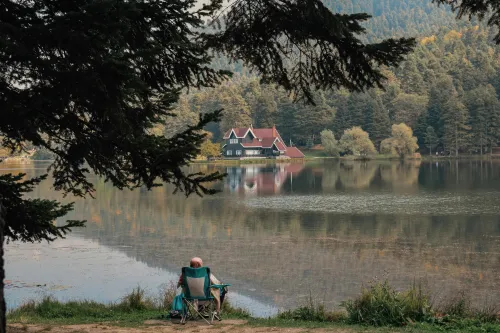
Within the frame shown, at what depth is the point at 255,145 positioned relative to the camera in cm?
10362

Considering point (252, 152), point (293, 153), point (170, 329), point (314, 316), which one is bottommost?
point (314, 316)

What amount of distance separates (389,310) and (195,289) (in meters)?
2.67

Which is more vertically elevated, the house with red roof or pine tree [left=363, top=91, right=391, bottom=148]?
pine tree [left=363, top=91, right=391, bottom=148]

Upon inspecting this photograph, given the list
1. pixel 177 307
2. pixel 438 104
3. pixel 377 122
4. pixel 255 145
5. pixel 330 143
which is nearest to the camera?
pixel 177 307

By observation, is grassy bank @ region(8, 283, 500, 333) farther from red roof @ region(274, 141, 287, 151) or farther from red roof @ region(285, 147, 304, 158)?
red roof @ region(285, 147, 304, 158)

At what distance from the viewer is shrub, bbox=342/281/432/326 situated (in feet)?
27.8

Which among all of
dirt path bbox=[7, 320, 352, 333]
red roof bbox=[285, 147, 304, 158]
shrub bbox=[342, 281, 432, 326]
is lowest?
shrub bbox=[342, 281, 432, 326]

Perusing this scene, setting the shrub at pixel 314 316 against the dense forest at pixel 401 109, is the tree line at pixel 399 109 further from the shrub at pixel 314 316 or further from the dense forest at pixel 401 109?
the shrub at pixel 314 316

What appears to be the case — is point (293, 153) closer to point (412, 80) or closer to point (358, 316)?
point (412, 80)

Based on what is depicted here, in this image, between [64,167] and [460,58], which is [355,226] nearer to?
[64,167]

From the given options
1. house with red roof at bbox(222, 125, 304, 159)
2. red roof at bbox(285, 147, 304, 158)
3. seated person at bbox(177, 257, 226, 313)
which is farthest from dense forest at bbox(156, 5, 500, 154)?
seated person at bbox(177, 257, 226, 313)

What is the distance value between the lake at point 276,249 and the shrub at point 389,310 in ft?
12.6

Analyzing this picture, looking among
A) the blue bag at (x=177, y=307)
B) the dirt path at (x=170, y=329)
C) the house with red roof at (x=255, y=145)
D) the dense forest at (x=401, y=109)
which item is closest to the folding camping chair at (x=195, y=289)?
the blue bag at (x=177, y=307)

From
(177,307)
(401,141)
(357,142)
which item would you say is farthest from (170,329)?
(357,142)
